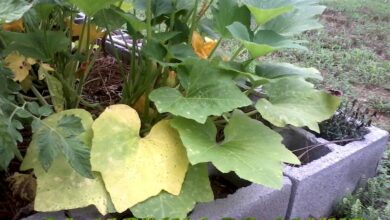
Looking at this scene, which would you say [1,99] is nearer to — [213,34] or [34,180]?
[34,180]

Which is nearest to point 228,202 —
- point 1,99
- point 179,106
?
point 179,106

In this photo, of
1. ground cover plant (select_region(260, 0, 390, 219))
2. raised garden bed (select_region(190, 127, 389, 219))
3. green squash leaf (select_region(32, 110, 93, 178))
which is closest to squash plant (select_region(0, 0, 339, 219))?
green squash leaf (select_region(32, 110, 93, 178))

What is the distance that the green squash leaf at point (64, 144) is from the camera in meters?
0.89

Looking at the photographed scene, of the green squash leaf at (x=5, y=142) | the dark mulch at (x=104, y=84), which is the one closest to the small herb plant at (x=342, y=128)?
the dark mulch at (x=104, y=84)

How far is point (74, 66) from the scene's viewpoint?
1.42 metres

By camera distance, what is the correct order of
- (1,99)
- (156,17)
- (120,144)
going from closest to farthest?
(1,99) → (120,144) → (156,17)

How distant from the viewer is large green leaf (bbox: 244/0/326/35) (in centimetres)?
129

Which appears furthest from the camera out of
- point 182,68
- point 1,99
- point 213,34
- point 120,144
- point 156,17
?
point 213,34

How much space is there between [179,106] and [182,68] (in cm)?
13

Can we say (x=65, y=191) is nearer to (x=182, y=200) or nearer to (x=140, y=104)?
(x=182, y=200)

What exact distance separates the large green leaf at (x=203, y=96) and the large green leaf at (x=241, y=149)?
5 centimetres

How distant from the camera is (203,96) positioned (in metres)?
1.20

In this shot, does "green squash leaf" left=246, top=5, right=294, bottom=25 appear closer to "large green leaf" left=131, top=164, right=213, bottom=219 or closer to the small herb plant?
"large green leaf" left=131, top=164, right=213, bottom=219

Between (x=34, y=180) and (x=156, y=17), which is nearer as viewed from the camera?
(x=34, y=180)
